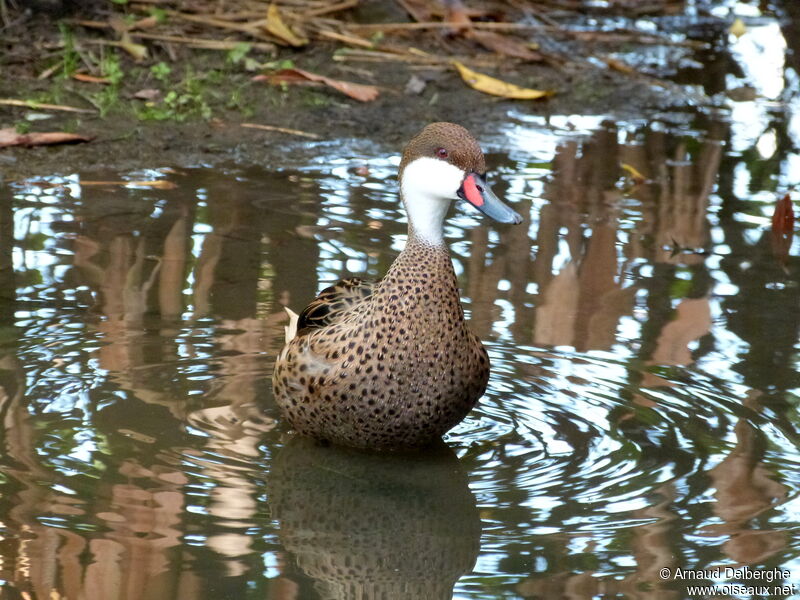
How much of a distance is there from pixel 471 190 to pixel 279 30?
16.9 feet

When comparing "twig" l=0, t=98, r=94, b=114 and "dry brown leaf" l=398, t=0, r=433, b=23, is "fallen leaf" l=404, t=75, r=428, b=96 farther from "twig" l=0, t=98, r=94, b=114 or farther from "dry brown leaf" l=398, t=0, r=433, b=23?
"twig" l=0, t=98, r=94, b=114

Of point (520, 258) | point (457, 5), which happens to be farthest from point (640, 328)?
point (457, 5)

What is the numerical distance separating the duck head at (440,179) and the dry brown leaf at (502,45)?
18.3 feet

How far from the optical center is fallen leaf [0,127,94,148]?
7.36 meters

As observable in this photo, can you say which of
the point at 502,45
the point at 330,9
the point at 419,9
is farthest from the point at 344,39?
the point at 502,45

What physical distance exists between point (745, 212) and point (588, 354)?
7.49ft

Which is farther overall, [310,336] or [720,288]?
[720,288]

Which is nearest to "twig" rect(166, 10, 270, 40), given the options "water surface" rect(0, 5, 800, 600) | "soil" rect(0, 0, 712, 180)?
"soil" rect(0, 0, 712, 180)

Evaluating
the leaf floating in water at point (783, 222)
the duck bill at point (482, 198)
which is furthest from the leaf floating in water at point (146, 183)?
the leaf floating in water at point (783, 222)

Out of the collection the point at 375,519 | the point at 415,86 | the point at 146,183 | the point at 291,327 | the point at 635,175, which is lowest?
the point at 375,519

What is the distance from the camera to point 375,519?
3998mm

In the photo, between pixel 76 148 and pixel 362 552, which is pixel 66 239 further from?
pixel 362 552

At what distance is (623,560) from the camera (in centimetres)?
372

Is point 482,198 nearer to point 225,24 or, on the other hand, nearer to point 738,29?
point 225,24
